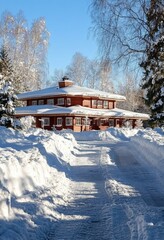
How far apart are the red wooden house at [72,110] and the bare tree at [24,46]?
3704 mm

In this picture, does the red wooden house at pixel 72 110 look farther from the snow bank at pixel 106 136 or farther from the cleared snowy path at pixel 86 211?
the cleared snowy path at pixel 86 211

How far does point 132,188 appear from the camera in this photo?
8.36 metres

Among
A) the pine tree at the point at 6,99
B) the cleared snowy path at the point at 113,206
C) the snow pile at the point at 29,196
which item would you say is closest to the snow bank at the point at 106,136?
the pine tree at the point at 6,99

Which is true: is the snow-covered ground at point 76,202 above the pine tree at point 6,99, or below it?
below

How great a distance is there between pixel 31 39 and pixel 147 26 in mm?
38231

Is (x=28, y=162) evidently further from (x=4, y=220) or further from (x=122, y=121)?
(x=122, y=121)

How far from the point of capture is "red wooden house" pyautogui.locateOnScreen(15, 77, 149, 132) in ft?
143

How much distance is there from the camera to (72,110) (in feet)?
138

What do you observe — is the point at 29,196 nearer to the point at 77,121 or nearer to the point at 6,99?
the point at 6,99

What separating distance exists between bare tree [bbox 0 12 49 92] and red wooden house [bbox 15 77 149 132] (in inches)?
146

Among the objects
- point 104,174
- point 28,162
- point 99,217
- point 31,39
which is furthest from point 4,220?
point 31,39

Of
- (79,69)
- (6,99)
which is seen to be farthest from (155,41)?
(79,69)

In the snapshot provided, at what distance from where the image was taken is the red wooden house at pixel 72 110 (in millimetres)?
43469

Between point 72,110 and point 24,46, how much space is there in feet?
42.2
